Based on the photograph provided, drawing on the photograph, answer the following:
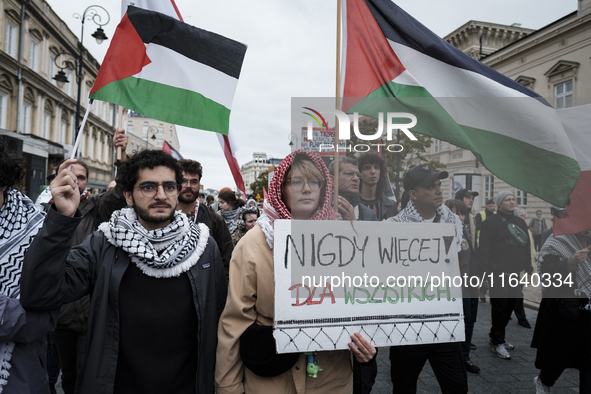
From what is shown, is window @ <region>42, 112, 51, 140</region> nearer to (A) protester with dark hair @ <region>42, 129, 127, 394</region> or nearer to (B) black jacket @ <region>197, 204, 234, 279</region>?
(B) black jacket @ <region>197, 204, 234, 279</region>

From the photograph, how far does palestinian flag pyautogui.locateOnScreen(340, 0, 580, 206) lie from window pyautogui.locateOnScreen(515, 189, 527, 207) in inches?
1.8

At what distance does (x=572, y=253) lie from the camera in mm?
2736

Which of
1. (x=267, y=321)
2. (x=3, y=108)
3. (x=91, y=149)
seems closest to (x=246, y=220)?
(x=267, y=321)

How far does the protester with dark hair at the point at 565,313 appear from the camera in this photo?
9.00 feet

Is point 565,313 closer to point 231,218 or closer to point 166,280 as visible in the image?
point 166,280

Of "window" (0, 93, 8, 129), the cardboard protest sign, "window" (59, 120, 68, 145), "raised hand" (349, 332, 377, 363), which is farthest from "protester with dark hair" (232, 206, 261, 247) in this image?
"window" (59, 120, 68, 145)

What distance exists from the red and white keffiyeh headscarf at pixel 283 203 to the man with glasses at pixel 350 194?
0.18ft

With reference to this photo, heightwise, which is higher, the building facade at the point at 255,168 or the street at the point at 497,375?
the building facade at the point at 255,168

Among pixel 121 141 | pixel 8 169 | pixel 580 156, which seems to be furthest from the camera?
pixel 121 141

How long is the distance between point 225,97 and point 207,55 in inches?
15.0

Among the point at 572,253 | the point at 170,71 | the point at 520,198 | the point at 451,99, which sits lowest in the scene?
the point at 572,253

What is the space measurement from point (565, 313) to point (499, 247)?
0.87 m

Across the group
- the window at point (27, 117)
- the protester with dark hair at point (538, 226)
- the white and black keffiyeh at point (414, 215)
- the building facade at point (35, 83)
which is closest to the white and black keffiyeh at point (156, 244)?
the white and black keffiyeh at point (414, 215)

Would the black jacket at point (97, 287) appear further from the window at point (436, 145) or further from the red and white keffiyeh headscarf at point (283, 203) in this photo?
the window at point (436, 145)
